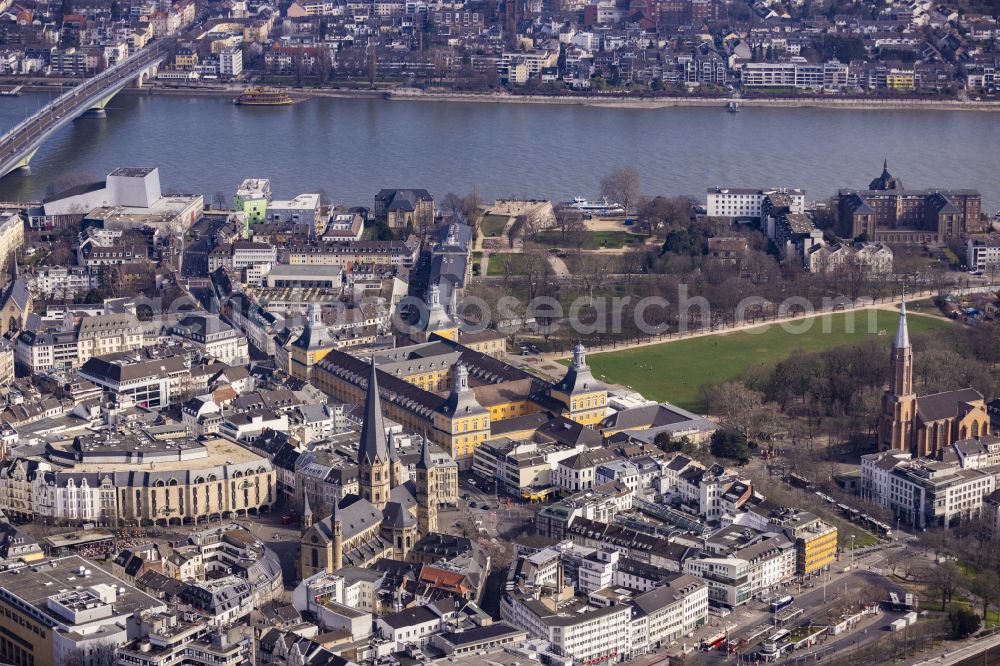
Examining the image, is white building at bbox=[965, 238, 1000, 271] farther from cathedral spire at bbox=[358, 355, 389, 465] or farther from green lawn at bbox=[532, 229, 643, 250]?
cathedral spire at bbox=[358, 355, 389, 465]

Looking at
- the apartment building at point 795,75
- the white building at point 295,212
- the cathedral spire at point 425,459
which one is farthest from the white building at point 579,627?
the apartment building at point 795,75

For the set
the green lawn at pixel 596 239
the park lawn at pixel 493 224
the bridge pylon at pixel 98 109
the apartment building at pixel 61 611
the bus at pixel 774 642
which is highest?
the bridge pylon at pixel 98 109

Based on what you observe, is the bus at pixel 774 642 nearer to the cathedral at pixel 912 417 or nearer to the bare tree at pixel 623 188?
the cathedral at pixel 912 417

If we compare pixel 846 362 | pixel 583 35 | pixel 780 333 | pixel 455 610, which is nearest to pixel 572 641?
pixel 455 610

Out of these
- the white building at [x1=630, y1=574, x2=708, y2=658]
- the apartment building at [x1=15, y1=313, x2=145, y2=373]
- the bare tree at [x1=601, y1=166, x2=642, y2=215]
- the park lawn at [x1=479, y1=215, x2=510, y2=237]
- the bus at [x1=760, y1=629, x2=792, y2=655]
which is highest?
the bare tree at [x1=601, y1=166, x2=642, y2=215]

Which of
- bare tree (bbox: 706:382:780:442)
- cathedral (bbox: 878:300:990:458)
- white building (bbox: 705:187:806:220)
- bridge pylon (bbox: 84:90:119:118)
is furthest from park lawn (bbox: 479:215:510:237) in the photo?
bridge pylon (bbox: 84:90:119:118)

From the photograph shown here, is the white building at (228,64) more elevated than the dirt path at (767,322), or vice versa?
the white building at (228,64)
